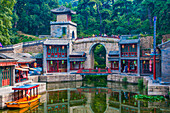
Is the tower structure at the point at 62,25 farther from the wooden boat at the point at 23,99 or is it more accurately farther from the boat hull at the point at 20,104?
the boat hull at the point at 20,104

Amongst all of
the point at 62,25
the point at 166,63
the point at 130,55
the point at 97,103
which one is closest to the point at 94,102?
the point at 97,103

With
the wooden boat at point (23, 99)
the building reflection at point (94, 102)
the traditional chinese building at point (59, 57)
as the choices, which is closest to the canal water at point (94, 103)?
the building reflection at point (94, 102)

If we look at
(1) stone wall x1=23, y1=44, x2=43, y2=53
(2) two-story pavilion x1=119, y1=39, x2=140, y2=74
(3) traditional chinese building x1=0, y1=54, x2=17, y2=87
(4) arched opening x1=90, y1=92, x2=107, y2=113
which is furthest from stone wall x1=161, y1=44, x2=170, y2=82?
(1) stone wall x1=23, y1=44, x2=43, y2=53

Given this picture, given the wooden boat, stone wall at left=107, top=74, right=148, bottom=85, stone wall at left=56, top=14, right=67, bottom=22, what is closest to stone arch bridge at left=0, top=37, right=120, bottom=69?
stone wall at left=107, top=74, right=148, bottom=85

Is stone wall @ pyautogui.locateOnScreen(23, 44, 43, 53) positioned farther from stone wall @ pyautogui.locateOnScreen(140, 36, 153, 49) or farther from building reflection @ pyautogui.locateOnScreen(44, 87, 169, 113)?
stone wall @ pyautogui.locateOnScreen(140, 36, 153, 49)

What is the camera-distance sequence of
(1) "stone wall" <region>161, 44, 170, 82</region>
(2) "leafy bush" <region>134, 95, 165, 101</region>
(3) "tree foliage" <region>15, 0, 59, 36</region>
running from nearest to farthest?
(2) "leafy bush" <region>134, 95, 165, 101</region>, (1) "stone wall" <region>161, 44, 170, 82</region>, (3) "tree foliage" <region>15, 0, 59, 36</region>

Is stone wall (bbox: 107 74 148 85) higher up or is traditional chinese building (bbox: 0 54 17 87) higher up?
traditional chinese building (bbox: 0 54 17 87)

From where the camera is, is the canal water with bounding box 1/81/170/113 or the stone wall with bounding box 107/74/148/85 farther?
the stone wall with bounding box 107/74/148/85

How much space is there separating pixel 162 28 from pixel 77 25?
2620 cm

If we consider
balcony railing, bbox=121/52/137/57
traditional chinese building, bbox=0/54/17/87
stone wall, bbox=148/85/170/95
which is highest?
balcony railing, bbox=121/52/137/57

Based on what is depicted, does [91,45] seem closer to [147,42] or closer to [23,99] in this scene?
[147,42]

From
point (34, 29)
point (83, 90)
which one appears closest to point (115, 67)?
point (83, 90)

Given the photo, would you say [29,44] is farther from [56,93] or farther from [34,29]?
[56,93]

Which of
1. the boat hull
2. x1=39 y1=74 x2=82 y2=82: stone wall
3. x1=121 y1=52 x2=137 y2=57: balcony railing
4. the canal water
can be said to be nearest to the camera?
the boat hull
